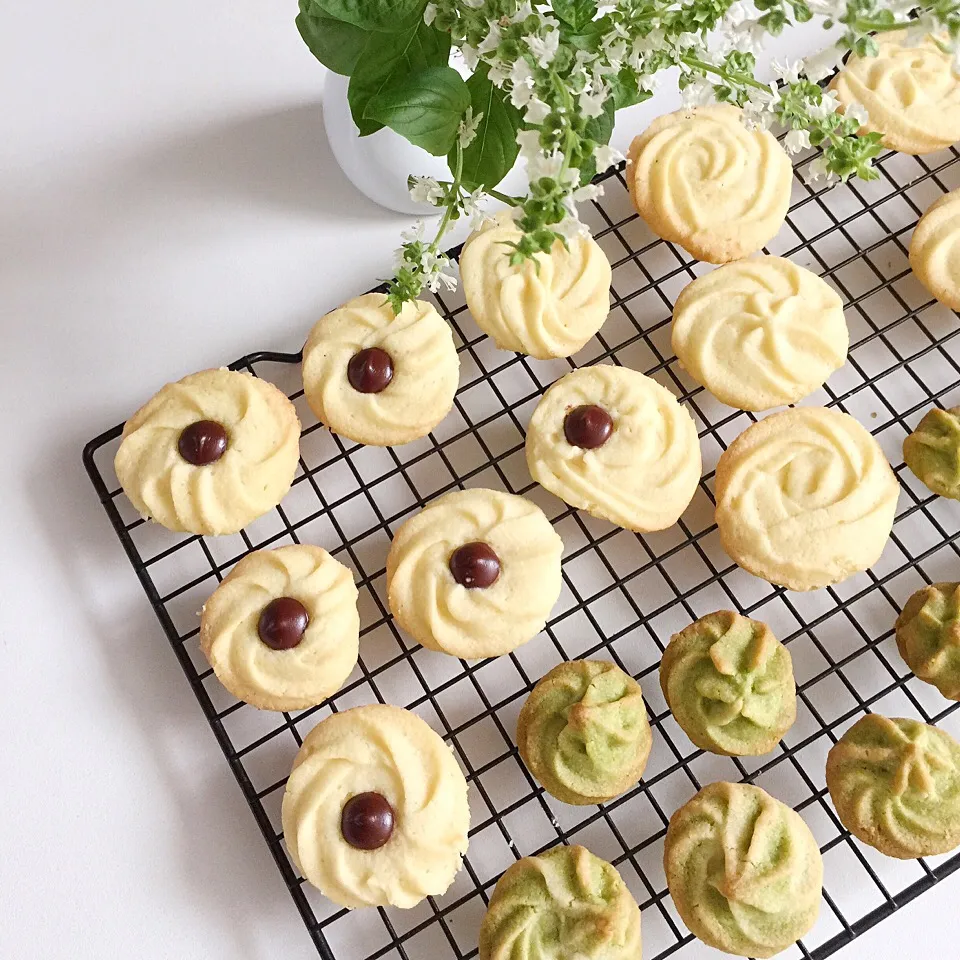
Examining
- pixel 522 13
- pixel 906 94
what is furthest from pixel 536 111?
pixel 906 94

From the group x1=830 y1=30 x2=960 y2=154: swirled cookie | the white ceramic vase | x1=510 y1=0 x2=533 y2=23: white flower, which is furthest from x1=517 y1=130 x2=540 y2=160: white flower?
x1=830 y1=30 x2=960 y2=154: swirled cookie

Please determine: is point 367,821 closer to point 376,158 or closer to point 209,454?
point 209,454

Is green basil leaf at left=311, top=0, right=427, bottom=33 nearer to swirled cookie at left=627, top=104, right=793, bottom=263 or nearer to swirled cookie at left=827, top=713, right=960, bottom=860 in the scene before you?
swirled cookie at left=627, top=104, right=793, bottom=263

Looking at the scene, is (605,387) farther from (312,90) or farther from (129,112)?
(129,112)

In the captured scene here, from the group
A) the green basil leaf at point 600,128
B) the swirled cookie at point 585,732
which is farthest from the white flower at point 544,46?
the swirled cookie at point 585,732

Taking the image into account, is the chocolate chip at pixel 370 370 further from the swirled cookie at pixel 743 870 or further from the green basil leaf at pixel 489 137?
the swirled cookie at pixel 743 870
